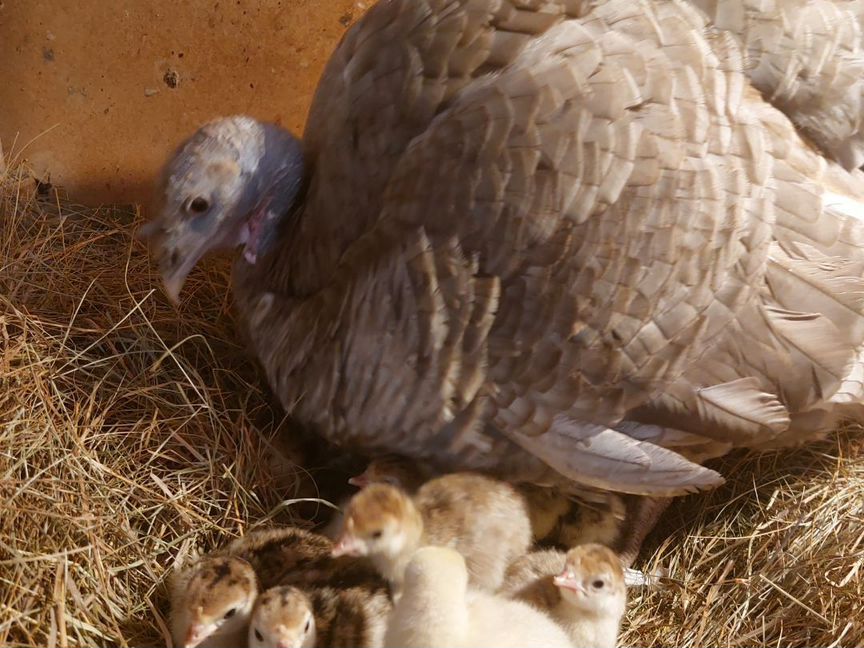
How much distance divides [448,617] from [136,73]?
181cm

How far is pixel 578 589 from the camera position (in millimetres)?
1699

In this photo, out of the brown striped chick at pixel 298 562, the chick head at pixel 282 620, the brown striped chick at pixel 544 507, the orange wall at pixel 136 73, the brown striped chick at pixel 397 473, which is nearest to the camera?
the chick head at pixel 282 620

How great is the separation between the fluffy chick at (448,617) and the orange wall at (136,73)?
5.18ft

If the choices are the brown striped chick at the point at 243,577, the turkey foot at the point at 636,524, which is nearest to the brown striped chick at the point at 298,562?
the brown striped chick at the point at 243,577

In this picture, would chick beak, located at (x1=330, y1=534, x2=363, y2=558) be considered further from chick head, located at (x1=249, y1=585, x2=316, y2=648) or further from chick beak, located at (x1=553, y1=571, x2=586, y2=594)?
chick beak, located at (x1=553, y1=571, x2=586, y2=594)

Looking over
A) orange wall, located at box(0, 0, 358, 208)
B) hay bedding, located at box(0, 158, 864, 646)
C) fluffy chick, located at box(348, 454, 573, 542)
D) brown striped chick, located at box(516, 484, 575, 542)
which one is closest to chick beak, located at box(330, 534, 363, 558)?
fluffy chick, located at box(348, 454, 573, 542)

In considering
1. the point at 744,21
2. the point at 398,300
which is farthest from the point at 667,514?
the point at 744,21

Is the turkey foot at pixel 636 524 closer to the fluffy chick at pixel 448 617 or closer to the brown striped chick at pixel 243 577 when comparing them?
the fluffy chick at pixel 448 617

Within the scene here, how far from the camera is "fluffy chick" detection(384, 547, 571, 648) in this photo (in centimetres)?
154

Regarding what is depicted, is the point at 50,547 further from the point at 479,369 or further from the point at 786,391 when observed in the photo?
the point at 786,391

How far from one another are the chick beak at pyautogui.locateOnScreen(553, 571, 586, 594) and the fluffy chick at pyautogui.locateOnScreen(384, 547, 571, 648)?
84 mm

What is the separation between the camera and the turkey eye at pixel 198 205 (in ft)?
6.25

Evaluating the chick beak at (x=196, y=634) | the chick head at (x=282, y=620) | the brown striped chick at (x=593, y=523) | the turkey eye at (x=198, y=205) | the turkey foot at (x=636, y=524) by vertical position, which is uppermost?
the turkey eye at (x=198, y=205)

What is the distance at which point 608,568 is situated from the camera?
1706 millimetres
